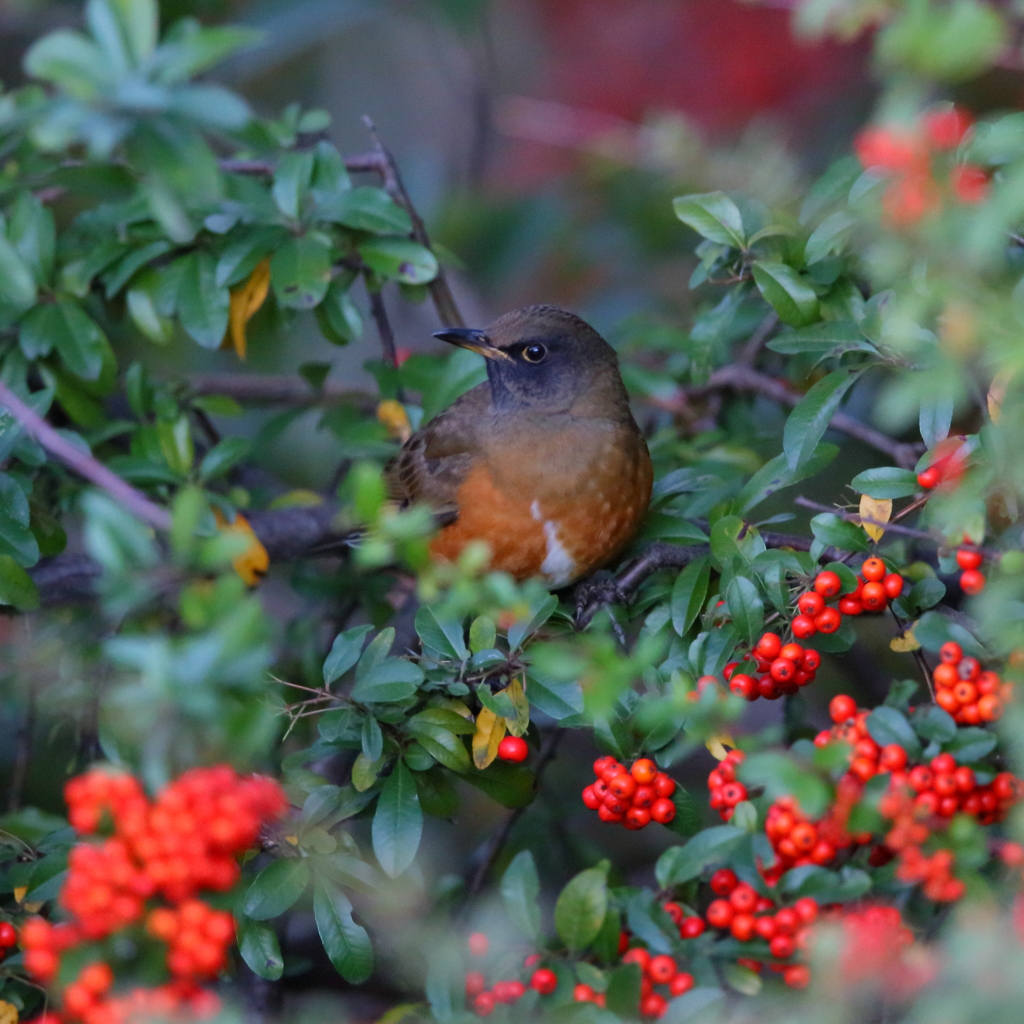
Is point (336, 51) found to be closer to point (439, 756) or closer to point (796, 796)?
point (439, 756)

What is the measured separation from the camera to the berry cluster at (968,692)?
1.85 metres

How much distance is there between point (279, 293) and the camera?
119 inches

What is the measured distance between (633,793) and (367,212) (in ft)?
5.69

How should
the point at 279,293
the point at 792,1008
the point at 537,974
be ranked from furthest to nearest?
the point at 279,293 → the point at 537,974 → the point at 792,1008

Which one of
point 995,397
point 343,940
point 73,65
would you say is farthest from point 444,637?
point 73,65

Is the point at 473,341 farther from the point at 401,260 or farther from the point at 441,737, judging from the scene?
the point at 441,737

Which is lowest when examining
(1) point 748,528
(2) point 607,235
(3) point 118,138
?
(2) point 607,235

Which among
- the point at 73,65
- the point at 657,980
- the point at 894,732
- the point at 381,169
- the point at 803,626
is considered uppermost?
the point at 73,65

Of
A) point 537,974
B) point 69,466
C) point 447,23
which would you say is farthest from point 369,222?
point 447,23

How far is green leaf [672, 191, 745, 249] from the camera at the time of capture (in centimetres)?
283

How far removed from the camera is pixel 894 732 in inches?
73.2

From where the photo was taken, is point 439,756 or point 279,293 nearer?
point 439,756

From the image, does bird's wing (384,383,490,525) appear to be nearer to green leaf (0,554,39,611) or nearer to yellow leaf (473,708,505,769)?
yellow leaf (473,708,505,769)

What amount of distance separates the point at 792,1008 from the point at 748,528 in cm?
115
